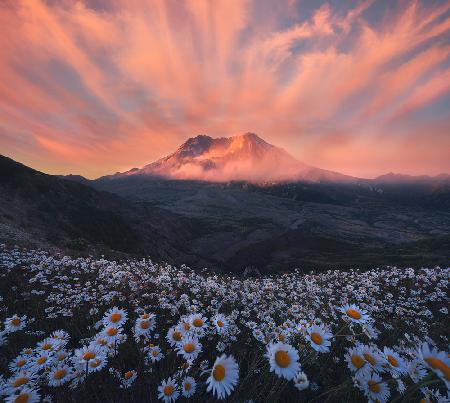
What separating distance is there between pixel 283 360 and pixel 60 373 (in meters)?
2.57

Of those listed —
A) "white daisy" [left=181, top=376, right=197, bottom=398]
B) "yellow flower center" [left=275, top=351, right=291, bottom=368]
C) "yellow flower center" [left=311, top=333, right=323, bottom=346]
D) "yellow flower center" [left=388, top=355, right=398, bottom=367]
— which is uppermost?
"yellow flower center" [left=311, top=333, right=323, bottom=346]

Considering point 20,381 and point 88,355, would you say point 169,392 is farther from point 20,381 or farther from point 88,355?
point 20,381

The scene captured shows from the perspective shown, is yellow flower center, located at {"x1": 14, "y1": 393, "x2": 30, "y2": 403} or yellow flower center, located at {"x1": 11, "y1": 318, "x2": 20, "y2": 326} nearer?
yellow flower center, located at {"x1": 14, "y1": 393, "x2": 30, "y2": 403}

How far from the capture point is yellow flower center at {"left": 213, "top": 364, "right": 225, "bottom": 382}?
7.48ft

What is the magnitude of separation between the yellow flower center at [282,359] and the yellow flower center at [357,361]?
2.77 ft

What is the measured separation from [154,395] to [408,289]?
1233cm

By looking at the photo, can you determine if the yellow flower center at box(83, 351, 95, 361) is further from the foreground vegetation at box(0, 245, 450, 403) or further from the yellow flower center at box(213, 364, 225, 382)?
the yellow flower center at box(213, 364, 225, 382)

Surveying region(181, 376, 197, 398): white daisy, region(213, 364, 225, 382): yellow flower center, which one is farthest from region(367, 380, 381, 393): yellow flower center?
region(181, 376, 197, 398): white daisy

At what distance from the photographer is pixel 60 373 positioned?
3098 mm

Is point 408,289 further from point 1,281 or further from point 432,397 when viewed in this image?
point 1,281

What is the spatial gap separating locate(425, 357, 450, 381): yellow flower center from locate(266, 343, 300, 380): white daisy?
89cm

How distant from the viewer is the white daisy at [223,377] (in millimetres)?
2209

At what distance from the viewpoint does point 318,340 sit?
2668mm

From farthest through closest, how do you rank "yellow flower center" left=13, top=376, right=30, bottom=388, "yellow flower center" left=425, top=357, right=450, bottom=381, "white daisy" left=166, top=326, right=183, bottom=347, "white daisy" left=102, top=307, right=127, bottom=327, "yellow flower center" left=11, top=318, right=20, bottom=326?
"yellow flower center" left=11, top=318, right=20, bottom=326
"white daisy" left=102, top=307, right=127, bottom=327
"white daisy" left=166, top=326, right=183, bottom=347
"yellow flower center" left=13, top=376, right=30, bottom=388
"yellow flower center" left=425, top=357, right=450, bottom=381
